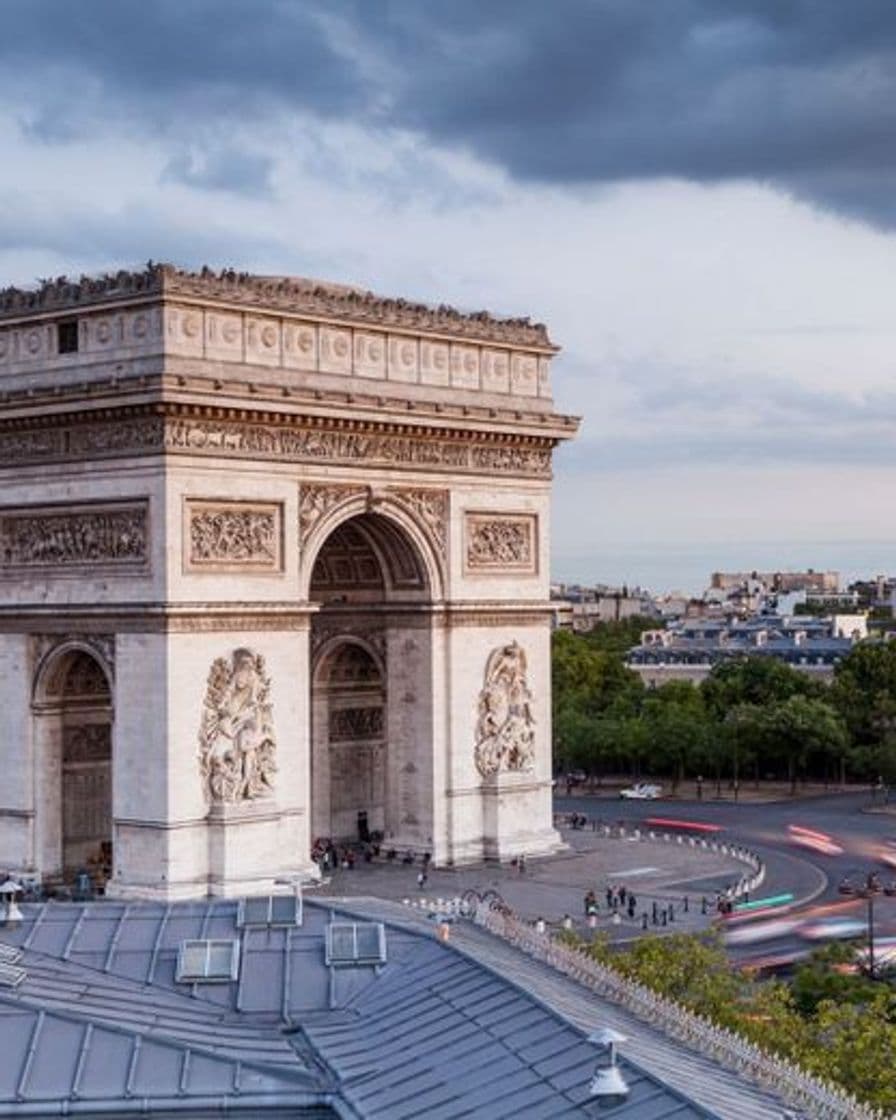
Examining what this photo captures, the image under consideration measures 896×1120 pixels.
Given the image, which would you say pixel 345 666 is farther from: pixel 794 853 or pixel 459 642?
pixel 794 853

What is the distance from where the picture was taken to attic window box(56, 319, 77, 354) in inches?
1954

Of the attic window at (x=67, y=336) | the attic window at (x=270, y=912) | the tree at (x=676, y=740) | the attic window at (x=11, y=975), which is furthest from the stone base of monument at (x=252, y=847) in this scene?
the tree at (x=676, y=740)

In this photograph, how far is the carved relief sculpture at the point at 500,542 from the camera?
5600cm

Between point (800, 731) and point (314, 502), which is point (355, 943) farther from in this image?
point (800, 731)

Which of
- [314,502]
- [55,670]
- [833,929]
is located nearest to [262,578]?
[314,502]

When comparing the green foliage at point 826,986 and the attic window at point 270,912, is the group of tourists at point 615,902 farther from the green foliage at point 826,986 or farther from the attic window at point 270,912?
the attic window at point 270,912

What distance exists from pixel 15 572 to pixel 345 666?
10297 millimetres

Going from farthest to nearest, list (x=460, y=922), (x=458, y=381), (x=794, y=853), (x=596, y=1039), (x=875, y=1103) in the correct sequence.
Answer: (x=794, y=853) → (x=458, y=381) → (x=460, y=922) → (x=875, y=1103) → (x=596, y=1039)

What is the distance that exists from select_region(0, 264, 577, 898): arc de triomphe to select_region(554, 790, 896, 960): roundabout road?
24.8 ft

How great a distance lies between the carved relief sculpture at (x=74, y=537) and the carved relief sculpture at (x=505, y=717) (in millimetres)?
11891

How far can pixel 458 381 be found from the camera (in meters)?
55.4

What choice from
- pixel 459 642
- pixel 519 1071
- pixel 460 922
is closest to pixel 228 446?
pixel 459 642

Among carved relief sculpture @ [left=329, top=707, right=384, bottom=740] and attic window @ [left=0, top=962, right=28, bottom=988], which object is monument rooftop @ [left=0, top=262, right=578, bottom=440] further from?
attic window @ [left=0, top=962, right=28, bottom=988]

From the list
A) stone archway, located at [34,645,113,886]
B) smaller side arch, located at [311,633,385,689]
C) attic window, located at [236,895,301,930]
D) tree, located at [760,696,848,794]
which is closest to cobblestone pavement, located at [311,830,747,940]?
smaller side arch, located at [311,633,385,689]
